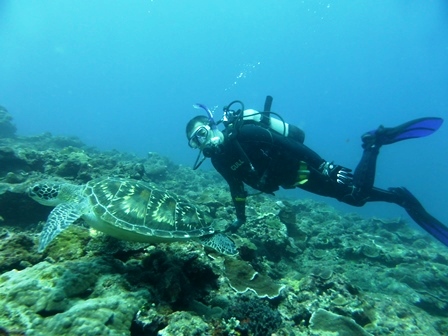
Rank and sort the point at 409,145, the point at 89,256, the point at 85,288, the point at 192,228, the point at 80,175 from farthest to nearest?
the point at 409,145, the point at 80,175, the point at 192,228, the point at 89,256, the point at 85,288

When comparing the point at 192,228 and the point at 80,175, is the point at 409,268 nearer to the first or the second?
the point at 192,228

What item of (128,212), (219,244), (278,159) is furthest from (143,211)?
(278,159)

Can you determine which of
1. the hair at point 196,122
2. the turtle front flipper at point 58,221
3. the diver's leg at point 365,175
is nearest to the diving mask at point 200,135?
the hair at point 196,122

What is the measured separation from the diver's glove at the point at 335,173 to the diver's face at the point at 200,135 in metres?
3.01

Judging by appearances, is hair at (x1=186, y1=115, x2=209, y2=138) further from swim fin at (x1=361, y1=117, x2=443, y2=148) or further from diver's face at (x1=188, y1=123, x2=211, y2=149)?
swim fin at (x1=361, y1=117, x2=443, y2=148)

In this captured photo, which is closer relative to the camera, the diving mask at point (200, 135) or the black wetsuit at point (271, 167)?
the diving mask at point (200, 135)

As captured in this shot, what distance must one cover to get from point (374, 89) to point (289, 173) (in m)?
197

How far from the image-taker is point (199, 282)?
378 centimetres

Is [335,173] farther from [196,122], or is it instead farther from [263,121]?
[196,122]

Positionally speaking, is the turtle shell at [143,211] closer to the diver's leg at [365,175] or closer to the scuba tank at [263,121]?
the scuba tank at [263,121]

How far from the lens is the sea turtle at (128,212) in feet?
11.8

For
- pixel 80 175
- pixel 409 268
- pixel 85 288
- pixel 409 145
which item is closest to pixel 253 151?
pixel 85 288

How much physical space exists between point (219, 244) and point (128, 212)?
1.46 m

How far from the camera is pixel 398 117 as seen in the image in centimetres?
17750
